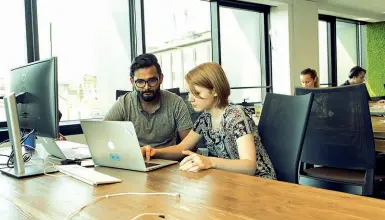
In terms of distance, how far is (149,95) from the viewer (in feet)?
6.81

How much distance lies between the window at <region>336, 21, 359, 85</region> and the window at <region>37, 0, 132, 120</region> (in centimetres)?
489

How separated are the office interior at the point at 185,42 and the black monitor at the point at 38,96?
2.64 ft

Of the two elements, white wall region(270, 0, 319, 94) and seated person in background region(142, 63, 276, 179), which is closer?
seated person in background region(142, 63, 276, 179)

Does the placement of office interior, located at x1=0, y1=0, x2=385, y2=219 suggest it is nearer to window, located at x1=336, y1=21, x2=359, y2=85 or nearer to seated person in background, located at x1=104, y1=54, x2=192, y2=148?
window, located at x1=336, y1=21, x2=359, y2=85

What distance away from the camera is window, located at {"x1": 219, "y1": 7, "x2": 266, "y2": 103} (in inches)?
218

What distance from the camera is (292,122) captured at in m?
1.63

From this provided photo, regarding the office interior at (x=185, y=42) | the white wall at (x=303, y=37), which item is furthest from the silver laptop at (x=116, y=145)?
the white wall at (x=303, y=37)

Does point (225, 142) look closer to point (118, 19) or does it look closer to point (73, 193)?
point (73, 193)

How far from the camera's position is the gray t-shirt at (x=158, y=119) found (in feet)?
7.14

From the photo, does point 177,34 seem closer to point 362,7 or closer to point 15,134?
point 15,134

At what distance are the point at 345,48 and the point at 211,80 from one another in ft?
22.7

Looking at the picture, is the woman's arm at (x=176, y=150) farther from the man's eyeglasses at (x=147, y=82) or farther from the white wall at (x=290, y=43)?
the white wall at (x=290, y=43)

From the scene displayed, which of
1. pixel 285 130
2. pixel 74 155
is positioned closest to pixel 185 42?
pixel 74 155

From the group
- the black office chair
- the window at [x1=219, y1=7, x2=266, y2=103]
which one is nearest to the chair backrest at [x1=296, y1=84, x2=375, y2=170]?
the black office chair
